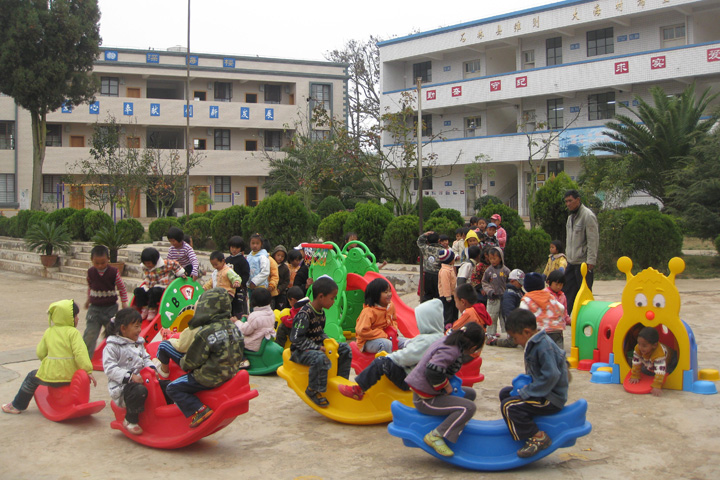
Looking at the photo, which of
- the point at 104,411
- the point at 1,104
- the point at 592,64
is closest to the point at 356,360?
the point at 104,411

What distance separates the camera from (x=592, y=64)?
30.7 metres

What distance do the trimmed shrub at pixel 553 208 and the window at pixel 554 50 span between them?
2112 cm

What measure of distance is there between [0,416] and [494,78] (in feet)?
104

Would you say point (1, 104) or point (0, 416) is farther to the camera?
point (1, 104)

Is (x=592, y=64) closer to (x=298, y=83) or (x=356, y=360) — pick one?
(x=298, y=83)

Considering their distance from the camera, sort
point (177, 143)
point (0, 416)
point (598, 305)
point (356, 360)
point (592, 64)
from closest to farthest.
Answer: point (0, 416) → point (356, 360) → point (598, 305) → point (592, 64) → point (177, 143)

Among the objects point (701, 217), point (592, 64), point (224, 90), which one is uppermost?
point (224, 90)

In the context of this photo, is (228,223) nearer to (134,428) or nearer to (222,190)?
(134,428)

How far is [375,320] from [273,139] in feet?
144

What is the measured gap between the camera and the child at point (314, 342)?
5754 millimetres

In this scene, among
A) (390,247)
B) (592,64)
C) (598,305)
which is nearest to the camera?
(598,305)

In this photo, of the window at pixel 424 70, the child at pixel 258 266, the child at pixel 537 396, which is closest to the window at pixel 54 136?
the window at pixel 424 70

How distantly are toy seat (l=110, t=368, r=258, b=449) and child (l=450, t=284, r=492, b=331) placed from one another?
7.34 feet

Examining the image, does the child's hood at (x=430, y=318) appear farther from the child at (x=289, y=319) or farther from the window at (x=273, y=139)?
the window at (x=273, y=139)
